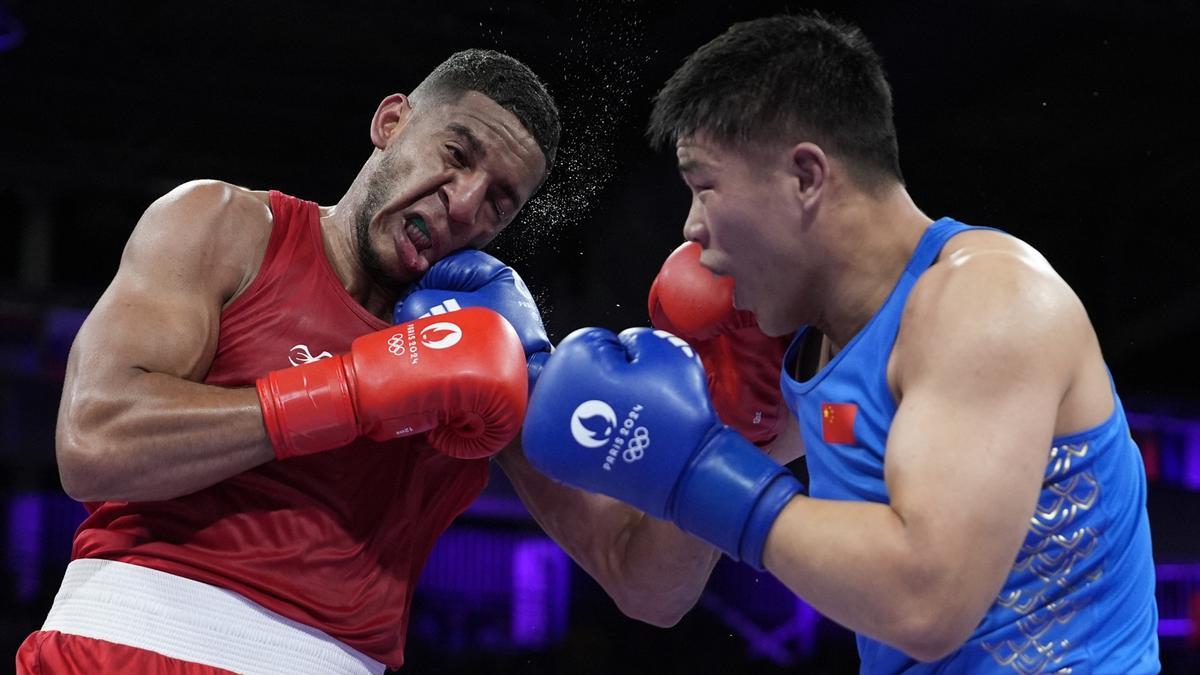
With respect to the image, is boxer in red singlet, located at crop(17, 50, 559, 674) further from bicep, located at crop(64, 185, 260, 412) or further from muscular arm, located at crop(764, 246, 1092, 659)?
muscular arm, located at crop(764, 246, 1092, 659)

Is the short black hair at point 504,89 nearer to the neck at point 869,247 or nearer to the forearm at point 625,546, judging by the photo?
the forearm at point 625,546

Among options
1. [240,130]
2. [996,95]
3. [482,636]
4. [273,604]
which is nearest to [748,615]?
[482,636]

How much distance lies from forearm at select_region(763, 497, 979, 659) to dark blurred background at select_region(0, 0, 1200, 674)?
4980mm

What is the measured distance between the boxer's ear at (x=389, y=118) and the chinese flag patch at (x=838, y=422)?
139 cm

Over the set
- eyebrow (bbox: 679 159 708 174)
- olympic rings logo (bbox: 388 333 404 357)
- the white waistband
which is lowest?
the white waistband

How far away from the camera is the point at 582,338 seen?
204 cm

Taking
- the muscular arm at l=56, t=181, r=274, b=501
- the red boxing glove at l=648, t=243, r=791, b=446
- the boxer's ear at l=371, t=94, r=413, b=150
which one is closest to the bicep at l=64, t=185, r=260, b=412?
the muscular arm at l=56, t=181, r=274, b=501

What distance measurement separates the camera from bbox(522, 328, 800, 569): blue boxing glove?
1781mm

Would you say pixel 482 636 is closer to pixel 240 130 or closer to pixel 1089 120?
pixel 240 130

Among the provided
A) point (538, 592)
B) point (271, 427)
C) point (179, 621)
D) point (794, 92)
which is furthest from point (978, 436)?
point (538, 592)

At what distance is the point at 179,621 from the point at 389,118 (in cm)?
131

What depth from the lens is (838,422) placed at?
6.46ft

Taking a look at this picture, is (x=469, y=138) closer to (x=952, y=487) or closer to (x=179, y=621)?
(x=179, y=621)

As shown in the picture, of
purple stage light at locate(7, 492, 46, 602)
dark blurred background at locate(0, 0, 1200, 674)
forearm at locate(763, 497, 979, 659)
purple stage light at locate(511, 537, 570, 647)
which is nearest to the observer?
forearm at locate(763, 497, 979, 659)
